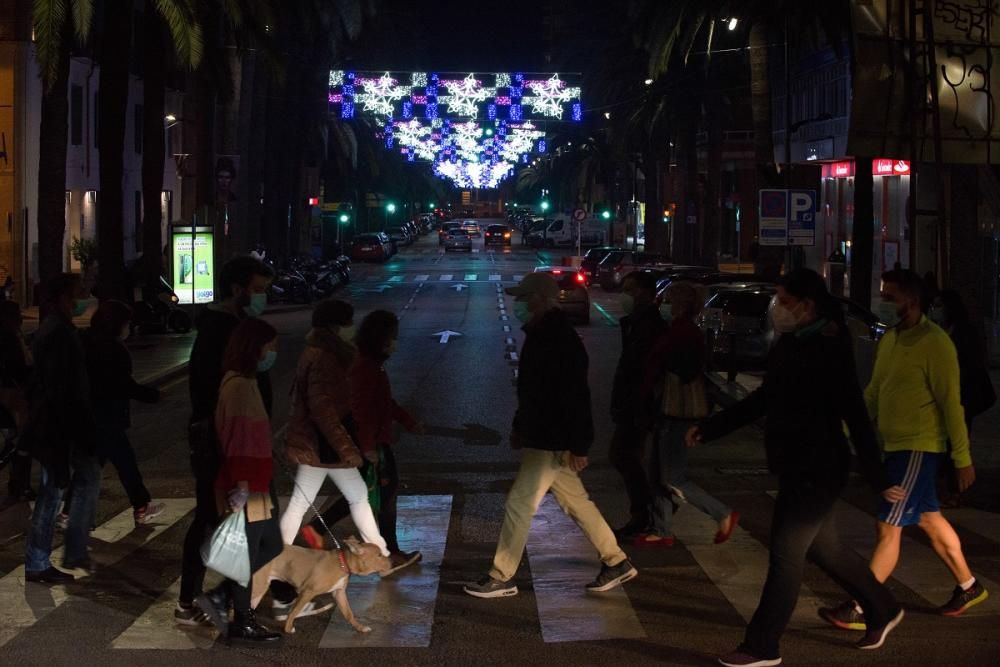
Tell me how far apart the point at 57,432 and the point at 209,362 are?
4.40 feet

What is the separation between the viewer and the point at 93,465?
31.6 feet

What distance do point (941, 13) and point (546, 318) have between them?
6.35 m

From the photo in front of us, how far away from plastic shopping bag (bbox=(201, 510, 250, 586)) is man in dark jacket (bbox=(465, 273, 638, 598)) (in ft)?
5.48

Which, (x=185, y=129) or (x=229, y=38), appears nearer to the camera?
(x=229, y=38)

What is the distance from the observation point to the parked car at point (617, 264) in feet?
164

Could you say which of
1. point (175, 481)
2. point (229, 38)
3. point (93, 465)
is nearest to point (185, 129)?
point (229, 38)

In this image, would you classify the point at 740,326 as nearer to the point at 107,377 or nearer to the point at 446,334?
the point at 446,334

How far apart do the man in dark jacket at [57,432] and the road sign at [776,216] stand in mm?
19997

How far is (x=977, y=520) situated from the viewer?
11.2m

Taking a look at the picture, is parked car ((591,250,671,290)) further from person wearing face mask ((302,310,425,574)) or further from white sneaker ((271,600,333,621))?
white sneaker ((271,600,333,621))

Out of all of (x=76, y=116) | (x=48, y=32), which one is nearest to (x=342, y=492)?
(x=48, y=32)

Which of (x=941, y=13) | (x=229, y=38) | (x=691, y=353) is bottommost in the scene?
(x=691, y=353)

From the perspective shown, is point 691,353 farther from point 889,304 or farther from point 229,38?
point 229,38

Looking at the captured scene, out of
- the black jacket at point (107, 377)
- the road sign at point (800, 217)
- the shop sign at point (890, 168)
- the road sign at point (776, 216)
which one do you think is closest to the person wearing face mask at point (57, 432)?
the black jacket at point (107, 377)
